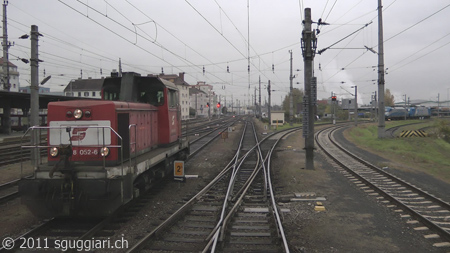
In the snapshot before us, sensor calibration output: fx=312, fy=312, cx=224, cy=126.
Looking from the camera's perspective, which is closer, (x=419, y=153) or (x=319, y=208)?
(x=319, y=208)

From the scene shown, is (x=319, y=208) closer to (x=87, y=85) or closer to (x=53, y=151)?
(x=53, y=151)

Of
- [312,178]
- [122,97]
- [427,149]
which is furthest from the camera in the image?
[427,149]

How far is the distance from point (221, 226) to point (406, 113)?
6129 cm

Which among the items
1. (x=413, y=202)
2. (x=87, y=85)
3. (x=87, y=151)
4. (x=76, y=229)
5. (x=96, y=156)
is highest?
(x=87, y=85)

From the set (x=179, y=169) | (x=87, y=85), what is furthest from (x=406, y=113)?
(x=87, y=85)

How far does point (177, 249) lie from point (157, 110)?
17.0 ft

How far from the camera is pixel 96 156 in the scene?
258 inches

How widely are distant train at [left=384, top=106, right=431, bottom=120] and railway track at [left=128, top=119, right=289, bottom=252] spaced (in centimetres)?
5557

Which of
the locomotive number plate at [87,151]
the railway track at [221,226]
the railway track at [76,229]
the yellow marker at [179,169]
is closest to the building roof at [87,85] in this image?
the yellow marker at [179,169]

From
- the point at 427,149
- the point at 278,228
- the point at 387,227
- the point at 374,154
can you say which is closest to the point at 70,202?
the point at 278,228

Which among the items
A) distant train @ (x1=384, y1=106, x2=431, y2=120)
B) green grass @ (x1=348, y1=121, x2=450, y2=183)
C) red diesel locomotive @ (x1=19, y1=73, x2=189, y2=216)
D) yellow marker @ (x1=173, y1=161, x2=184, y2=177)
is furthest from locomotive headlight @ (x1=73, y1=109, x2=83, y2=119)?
distant train @ (x1=384, y1=106, x2=431, y2=120)

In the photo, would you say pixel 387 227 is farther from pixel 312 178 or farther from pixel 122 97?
pixel 122 97

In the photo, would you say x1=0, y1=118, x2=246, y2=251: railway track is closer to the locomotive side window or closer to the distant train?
the locomotive side window

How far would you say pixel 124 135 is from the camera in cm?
688
